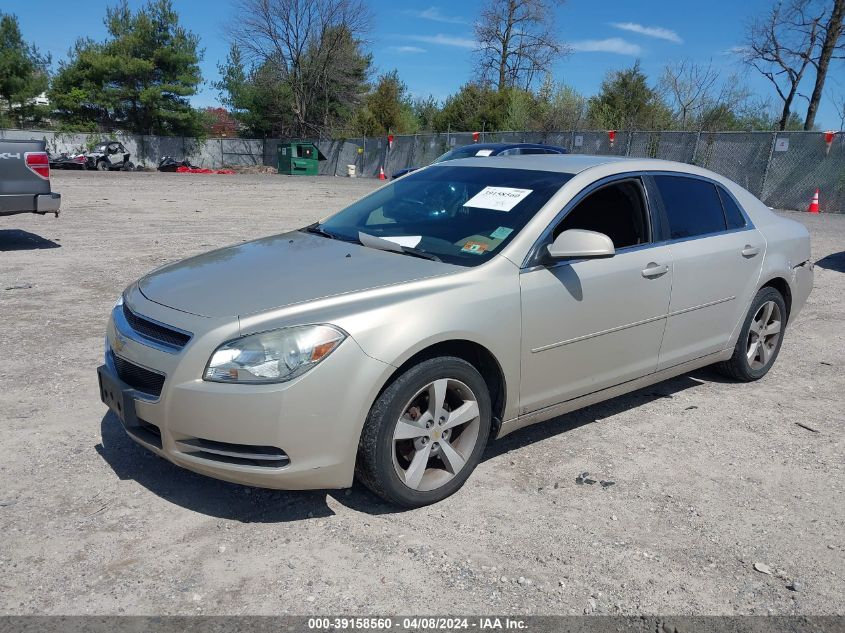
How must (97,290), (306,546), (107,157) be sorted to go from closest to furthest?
(306,546), (97,290), (107,157)

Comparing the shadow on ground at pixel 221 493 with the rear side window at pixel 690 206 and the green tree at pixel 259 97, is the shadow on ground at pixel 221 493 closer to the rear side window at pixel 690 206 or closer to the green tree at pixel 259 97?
the rear side window at pixel 690 206

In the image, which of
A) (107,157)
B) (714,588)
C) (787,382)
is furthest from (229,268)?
(107,157)

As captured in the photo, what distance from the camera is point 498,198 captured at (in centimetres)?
400

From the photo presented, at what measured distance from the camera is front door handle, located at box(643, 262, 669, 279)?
4.09m

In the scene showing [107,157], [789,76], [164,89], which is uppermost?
[789,76]

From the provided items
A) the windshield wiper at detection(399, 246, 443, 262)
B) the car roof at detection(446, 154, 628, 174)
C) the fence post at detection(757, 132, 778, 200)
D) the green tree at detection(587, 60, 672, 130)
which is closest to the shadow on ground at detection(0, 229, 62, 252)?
the car roof at detection(446, 154, 628, 174)

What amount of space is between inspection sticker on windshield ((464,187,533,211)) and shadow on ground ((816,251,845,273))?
803 cm

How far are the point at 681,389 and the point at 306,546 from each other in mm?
3247

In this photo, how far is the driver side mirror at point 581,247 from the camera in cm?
351

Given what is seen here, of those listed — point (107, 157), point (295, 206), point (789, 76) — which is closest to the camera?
point (295, 206)

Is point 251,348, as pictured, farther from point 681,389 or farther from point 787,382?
point 787,382

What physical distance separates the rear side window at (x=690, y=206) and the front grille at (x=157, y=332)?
2.95 m

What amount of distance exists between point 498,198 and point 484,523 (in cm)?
180

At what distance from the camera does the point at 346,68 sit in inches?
1969
